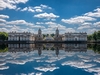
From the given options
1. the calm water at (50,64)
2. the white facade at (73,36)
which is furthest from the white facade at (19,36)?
the calm water at (50,64)

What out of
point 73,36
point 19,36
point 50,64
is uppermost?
point 19,36

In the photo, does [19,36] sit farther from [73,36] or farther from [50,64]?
Answer: [50,64]

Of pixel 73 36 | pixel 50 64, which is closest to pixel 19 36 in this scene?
pixel 73 36

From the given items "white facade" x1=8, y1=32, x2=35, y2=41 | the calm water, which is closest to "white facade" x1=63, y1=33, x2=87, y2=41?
"white facade" x1=8, y1=32, x2=35, y2=41

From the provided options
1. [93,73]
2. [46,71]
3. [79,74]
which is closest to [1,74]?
[46,71]

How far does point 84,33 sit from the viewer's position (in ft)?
301

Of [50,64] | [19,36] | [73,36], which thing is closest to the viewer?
[50,64]

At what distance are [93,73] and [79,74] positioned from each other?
0.98 m

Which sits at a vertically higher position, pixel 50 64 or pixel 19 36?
pixel 19 36

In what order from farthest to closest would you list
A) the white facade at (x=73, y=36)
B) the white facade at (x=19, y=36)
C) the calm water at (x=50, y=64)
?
the white facade at (x=73, y=36)
the white facade at (x=19, y=36)
the calm water at (x=50, y=64)

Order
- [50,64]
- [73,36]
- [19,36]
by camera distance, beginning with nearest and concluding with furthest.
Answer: [50,64] < [19,36] < [73,36]

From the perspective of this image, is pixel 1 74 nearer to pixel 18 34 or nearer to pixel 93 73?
pixel 93 73

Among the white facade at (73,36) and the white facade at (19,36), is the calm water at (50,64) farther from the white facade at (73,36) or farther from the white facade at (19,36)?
the white facade at (19,36)

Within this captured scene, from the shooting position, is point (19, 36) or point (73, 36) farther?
point (73, 36)
